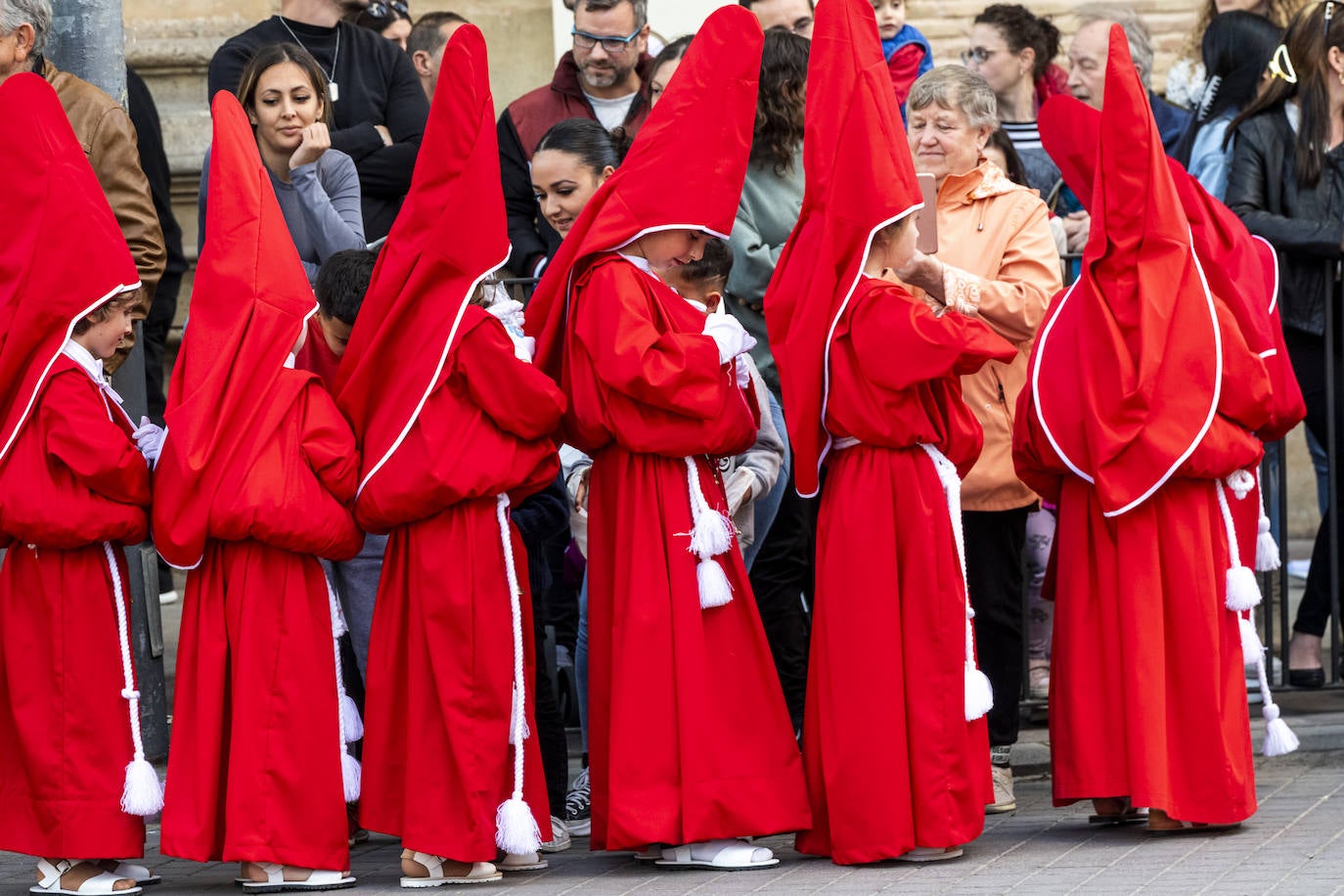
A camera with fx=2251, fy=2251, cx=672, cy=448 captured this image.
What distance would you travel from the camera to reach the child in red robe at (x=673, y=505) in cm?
577

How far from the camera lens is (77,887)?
582 cm

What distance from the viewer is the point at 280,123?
271 inches

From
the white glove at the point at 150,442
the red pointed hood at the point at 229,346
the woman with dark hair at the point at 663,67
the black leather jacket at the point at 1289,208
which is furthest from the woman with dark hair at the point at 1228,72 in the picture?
the white glove at the point at 150,442

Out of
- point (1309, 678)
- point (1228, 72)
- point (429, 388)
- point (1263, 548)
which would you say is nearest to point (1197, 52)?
point (1228, 72)

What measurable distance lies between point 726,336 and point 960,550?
83 centimetres

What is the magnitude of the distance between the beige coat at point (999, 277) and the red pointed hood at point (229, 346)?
72.1 inches

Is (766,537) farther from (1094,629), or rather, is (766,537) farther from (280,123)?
(280,123)

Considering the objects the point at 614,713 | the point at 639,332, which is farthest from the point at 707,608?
the point at 639,332

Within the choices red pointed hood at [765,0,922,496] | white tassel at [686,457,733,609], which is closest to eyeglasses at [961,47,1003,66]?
red pointed hood at [765,0,922,496]

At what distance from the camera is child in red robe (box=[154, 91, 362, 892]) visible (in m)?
5.70

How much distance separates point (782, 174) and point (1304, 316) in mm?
1860

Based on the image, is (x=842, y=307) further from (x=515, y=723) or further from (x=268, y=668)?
(x=268, y=668)

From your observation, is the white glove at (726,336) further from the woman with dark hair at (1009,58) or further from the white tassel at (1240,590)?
the woman with dark hair at (1009,58)

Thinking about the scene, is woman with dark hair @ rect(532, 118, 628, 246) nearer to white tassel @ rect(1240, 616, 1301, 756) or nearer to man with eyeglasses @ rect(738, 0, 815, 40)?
man with eyeglasses @ rect(738, 0, 815, 40)
